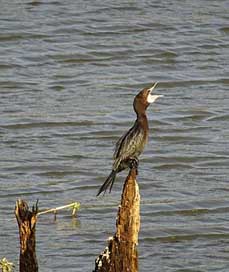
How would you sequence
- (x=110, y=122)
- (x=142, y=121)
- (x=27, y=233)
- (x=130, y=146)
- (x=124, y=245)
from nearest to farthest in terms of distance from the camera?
(x=27, y=233)
(x=124, y=245)
(x=130, y=146)
(x=142, y=121)
(x=110, y=122)

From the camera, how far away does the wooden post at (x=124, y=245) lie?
7.92 m

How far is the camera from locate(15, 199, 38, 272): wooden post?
767 cm

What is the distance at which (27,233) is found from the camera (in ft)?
25.2

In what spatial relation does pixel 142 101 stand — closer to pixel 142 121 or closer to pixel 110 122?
pixel 142 121

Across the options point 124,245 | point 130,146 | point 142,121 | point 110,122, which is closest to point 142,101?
point 142,121

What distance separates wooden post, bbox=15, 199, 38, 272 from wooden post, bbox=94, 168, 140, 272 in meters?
0.47

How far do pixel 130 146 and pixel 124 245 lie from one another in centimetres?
156

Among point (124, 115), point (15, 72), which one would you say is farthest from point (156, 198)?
point (15, 72)

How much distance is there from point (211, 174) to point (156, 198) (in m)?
0.95

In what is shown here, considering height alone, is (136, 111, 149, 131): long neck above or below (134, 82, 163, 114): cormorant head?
below

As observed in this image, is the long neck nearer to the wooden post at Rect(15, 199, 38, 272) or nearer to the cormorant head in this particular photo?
the cormorant head

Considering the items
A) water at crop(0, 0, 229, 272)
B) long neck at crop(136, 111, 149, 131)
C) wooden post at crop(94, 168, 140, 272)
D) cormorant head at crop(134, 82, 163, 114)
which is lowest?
water at crop(0, 0, 229, 272)

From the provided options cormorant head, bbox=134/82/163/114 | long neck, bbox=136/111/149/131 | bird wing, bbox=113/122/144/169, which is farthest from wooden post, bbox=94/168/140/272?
cormorant head, bbox=134/82/163/114

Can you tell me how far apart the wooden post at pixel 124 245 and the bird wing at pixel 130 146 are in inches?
54.3
